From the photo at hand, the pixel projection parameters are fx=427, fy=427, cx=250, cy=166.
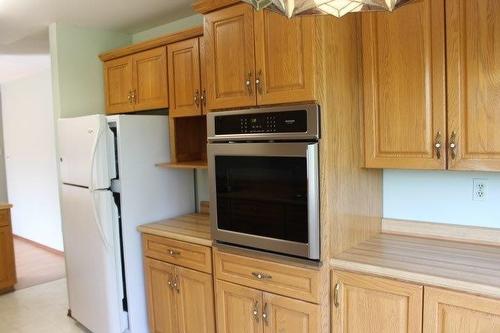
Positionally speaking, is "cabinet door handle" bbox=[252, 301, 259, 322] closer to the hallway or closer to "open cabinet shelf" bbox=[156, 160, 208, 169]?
"open cabinet shelf" bbox=[156, 160, 208, 169]

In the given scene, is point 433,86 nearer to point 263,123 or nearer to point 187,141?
point 263,123

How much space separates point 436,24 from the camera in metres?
1.86

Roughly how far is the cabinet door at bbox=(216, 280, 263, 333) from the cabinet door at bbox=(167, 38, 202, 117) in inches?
46.0

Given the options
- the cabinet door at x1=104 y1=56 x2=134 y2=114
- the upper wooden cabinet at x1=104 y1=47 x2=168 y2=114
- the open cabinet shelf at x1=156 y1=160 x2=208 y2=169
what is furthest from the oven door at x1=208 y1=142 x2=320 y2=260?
the cabinet door at x1=104 y1=56 x2=134 y2=114

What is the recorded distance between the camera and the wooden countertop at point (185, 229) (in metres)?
2.49

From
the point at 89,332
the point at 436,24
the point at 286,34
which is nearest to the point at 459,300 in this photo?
the point at 436,24

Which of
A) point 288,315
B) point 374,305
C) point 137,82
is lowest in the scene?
point 288,315

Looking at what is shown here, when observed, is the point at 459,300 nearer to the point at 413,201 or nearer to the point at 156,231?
the point at 413,201

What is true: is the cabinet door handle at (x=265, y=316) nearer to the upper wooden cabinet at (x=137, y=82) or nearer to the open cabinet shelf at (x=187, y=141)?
the open cabinet shelf at (x=187, y=141)

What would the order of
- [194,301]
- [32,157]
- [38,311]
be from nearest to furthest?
[194,301]
[38,311]
[32,157]

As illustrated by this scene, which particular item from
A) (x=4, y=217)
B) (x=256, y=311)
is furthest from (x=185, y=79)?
(x=4, y=217)

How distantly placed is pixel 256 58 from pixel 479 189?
49.6 inches

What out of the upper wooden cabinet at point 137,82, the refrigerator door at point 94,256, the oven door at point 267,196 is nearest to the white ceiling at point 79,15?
the upper wooden cabinet at point 137,82

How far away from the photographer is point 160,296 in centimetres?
275
